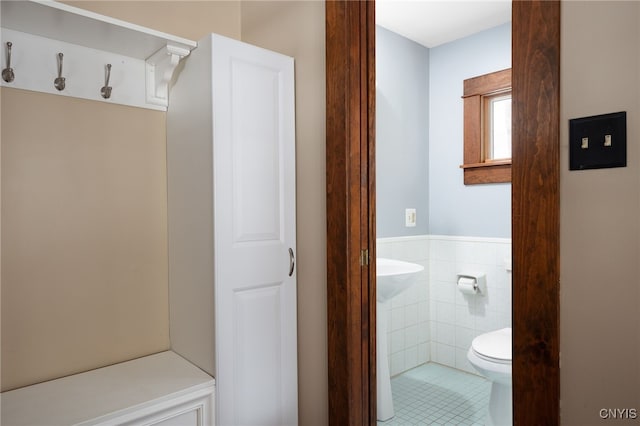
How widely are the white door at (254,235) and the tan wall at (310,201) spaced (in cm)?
5

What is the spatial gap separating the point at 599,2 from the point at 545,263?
0.62m

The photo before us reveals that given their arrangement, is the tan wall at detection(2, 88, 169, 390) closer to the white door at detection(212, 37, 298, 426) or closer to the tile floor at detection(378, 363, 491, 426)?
the white door at detection(212, 37, 298, 426)

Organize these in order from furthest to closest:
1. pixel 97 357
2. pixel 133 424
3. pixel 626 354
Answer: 1. pixel 97 357
2. pixel 133 424
3. pixel 626 354

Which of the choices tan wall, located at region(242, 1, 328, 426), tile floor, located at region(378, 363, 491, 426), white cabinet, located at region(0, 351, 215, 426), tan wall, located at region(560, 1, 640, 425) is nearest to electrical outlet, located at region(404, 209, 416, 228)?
tan wall, located at region(242, 1, 328, 426)

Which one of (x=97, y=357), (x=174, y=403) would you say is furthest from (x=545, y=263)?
(x=97, y=357)

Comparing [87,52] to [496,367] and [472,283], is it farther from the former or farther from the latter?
[496,367]

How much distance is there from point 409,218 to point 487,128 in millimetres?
549

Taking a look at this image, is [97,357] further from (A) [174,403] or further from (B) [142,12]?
(B) [142,12]

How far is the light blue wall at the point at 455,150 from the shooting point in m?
1.74

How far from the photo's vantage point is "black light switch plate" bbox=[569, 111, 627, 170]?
34.6 inches

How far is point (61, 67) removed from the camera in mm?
1460

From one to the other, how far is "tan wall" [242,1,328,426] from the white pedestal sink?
314 mm

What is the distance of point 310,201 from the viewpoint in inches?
64.7

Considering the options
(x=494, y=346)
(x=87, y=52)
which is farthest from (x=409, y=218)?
(x=87, y=52)
